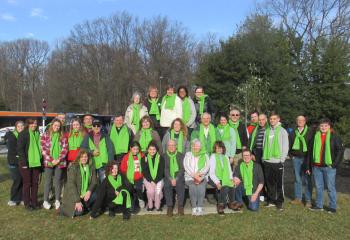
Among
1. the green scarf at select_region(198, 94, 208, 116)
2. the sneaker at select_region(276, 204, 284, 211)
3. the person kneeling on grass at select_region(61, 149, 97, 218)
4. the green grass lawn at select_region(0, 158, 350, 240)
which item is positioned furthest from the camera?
the green scarf at select_region(198, 94, 208, 116)

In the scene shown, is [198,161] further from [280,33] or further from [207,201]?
[280,33]

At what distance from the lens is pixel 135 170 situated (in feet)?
25.2

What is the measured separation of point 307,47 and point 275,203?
23685mm

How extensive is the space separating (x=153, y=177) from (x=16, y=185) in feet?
10.3

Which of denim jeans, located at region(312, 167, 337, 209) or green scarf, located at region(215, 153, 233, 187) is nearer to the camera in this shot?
denim jeans, located at region(312, 167, 337, 209)

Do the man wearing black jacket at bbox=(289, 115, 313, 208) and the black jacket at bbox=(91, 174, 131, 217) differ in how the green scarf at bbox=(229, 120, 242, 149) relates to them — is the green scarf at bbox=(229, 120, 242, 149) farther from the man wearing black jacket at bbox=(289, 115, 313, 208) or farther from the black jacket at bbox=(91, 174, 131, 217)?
the black jacket at bbox=(91, 174, 131, 217)

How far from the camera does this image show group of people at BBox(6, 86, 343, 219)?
7.37 metres

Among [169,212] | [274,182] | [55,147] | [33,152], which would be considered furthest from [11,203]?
[274,182]

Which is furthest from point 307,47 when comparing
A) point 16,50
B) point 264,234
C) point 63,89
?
point 16,50

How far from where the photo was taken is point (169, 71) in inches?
2190

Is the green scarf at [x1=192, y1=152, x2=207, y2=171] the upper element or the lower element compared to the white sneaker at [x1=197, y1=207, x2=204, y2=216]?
upper

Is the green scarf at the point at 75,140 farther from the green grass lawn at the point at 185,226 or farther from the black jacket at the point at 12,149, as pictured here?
the green grass lawn at the point at 185,226

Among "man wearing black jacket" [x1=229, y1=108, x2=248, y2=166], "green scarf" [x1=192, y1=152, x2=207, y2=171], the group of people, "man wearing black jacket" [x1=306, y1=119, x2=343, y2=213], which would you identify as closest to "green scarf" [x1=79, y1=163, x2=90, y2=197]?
the group of people

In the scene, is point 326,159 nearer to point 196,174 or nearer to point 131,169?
A: point 196,174
